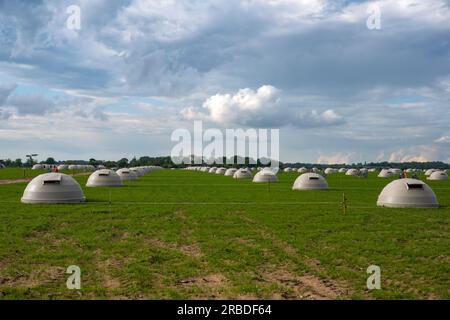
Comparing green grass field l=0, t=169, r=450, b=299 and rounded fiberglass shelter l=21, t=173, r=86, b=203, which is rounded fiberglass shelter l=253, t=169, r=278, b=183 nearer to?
rounded fiberglass shelter l=21, t=173, r=86, b=203

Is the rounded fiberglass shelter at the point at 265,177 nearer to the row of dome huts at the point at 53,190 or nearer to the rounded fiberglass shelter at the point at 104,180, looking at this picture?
the rounded fiberglass shelter at the point at 104,180

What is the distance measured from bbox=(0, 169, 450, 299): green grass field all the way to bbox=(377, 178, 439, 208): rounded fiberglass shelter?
2324mm

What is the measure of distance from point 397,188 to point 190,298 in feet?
69.0

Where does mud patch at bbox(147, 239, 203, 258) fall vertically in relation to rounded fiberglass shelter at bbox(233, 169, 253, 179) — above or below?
below

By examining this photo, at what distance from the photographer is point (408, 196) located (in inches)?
1053

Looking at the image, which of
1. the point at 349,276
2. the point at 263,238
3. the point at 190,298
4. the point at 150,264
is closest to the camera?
the point at 190,298

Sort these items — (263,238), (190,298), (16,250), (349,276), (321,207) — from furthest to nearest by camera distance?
(321,207)
(263,238)
(16,250)
(349,276)
(190,298)

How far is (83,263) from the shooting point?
1257 centimetres

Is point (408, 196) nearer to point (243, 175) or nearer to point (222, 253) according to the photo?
point (222, 253)

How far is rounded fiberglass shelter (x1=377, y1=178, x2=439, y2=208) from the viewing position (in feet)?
87.5

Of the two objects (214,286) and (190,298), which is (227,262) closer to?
(214,286)

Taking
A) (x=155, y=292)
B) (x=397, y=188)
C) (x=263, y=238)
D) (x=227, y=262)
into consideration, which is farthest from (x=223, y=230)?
(x=397, y=188)

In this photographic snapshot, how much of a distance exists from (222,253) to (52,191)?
17.0 meters

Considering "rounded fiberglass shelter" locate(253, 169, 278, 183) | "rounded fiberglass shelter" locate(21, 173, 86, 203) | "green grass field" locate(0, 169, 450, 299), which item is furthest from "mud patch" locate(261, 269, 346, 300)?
"rounded fiberglass shelter" locate(253, 169, 278, 183)
